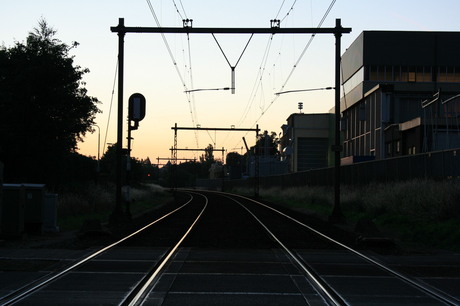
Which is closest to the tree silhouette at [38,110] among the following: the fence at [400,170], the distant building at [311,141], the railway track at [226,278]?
the fence at [400,170]

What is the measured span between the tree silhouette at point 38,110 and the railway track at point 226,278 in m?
23.7

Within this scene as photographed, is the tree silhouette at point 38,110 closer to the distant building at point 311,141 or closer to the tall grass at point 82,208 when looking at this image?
the tall grass at point 82,208

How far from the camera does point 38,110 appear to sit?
3803 cm

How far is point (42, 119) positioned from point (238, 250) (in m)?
27.1

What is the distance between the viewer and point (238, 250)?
14.6 metres

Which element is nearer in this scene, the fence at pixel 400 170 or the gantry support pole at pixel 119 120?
the fence at pixel 400 170

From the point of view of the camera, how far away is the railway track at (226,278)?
8.18 m

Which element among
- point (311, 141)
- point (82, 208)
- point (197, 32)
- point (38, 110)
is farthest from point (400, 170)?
point (311, 141)

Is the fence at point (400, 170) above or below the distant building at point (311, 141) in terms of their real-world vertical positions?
below

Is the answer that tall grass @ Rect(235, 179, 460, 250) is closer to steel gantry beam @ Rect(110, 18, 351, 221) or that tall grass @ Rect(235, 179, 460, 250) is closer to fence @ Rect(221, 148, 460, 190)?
fence @ Rect(221, 148, 460, 190)

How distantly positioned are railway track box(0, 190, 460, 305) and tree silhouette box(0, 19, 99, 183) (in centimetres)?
2371

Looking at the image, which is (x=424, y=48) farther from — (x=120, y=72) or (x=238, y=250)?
(x=238, y=250)

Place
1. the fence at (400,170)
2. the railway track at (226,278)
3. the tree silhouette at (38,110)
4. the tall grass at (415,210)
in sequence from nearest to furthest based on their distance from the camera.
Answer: the railway track at (226,278), the tall grass at (415,210), the fence at (400,170), the tree silhouette at (38,110)

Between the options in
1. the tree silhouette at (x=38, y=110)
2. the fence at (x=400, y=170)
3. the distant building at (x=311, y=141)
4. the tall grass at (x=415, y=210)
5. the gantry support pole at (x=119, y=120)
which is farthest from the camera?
the distant building at (x=311, y=141)
